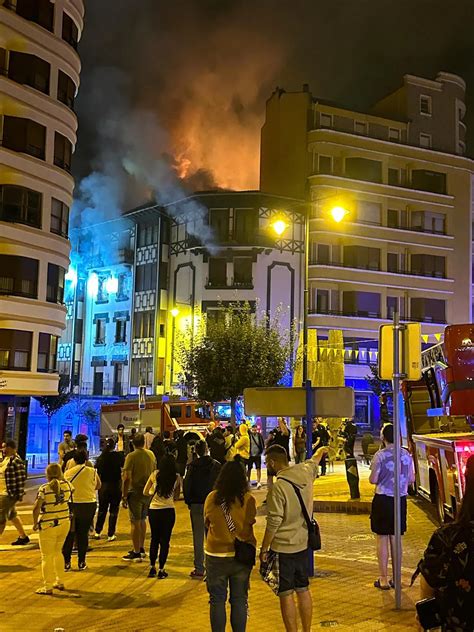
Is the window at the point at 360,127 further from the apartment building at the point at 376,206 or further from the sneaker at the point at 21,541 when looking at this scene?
the sneaker at the point at 21,541

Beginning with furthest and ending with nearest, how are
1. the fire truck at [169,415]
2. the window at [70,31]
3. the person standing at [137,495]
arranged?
the fire truck at [169,415], the window at [70,31], the person standing at [137,495]

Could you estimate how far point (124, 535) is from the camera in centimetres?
1305

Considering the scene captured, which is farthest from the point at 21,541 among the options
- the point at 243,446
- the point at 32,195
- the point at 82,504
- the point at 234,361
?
the point at 234,361

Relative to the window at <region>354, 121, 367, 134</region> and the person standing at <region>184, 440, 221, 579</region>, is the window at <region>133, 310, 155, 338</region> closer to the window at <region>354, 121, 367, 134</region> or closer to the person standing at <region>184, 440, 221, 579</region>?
the window at <region>354, 121, 367, 134</region>

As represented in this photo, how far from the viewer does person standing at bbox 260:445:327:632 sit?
6.47m

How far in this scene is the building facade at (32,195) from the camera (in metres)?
27.8

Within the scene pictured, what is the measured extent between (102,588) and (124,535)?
3.94m

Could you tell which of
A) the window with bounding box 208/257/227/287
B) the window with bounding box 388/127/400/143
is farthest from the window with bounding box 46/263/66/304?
the window with bounding box 388/127/400/143

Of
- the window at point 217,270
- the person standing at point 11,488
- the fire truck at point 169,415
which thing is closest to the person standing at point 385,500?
the person standing at point 11,488

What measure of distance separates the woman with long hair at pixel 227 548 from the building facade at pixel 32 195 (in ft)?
72.8

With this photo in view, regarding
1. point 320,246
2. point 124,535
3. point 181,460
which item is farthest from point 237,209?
point 124,535

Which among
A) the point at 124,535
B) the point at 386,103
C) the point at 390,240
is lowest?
the point at 124,535

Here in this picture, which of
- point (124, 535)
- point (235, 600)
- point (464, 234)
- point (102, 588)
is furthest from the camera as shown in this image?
point (464, 234)

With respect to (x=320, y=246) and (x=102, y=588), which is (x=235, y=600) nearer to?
(x=102, y=588)
